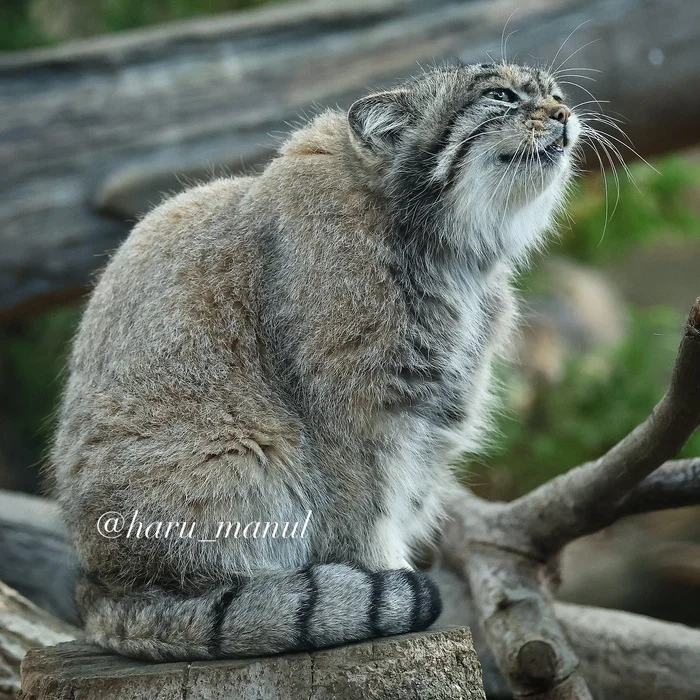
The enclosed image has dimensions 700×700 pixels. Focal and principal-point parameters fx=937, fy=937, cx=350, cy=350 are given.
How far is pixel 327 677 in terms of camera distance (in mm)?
2689

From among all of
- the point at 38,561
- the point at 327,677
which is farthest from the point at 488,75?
the point at 38,561

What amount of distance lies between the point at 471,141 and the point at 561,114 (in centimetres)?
34

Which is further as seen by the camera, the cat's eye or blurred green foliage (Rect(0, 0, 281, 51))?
blurred green foliage (Rect(0, 0, 281, 51))

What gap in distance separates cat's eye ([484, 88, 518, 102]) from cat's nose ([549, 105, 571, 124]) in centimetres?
15

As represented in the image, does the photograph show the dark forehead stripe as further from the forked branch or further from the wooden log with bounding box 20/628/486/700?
the wooden log with bounding box 20/628/486/700

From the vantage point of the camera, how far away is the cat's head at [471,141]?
3480mm

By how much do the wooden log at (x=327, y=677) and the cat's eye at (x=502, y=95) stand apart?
1944 millimetres

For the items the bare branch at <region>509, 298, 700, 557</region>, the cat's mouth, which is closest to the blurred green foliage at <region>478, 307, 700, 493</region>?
the bare branch at <region>509, 298, 700, 557</region>

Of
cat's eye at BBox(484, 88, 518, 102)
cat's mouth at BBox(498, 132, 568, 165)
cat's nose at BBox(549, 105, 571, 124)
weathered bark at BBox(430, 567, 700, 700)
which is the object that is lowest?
weathered bark at BBox(430, 567, 700, 700)

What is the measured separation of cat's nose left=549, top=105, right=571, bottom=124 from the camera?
3.47 m

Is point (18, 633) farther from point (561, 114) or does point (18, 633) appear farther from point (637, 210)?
point (637, 210)

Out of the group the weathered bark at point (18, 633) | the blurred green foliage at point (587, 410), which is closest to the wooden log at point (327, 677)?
the weathered bark at point (18, 633)

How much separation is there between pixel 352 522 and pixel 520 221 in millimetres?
1345

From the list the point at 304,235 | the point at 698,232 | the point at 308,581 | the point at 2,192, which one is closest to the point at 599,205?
the point at 698,232
